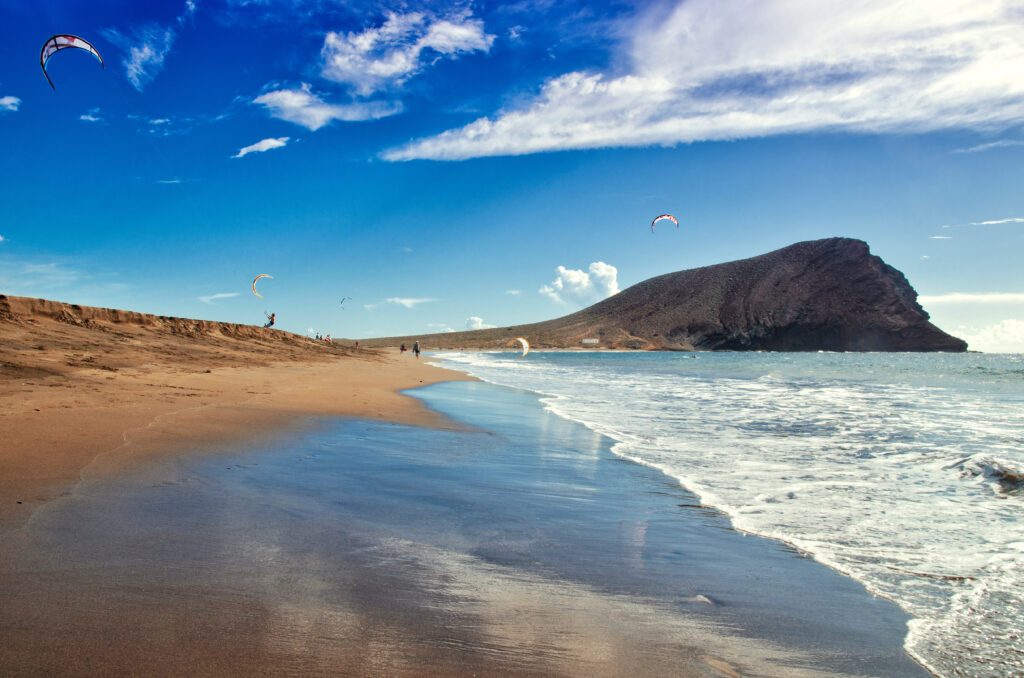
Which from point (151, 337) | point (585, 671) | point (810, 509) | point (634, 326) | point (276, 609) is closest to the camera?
point (585, 671)

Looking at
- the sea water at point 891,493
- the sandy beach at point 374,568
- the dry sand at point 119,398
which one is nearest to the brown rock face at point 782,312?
the dry sand at point 119,398

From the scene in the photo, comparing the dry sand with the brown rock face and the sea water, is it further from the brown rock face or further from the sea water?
the brown rock face

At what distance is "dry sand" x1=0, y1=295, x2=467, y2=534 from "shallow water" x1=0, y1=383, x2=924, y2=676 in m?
0.81

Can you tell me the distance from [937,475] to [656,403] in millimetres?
9173

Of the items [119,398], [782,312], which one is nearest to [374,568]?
[119,398]

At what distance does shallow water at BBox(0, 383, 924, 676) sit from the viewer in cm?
246

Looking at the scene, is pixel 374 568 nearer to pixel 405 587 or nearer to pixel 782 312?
pixel 405 587

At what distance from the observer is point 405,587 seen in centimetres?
320

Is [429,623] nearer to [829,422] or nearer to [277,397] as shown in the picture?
[277,397]

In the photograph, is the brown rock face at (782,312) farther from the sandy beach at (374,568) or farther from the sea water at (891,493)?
the sandy beach at (374,568)

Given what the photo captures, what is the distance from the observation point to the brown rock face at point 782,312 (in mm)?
136750

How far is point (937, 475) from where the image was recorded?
24.4 feet

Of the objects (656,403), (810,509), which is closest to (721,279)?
(656,403)

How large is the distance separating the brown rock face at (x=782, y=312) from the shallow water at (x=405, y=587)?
144m
